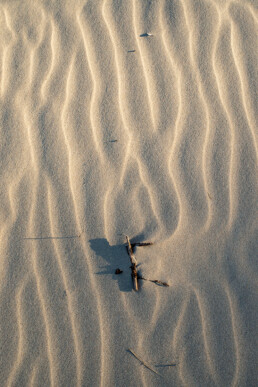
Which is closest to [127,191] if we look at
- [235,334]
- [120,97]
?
[120,97]

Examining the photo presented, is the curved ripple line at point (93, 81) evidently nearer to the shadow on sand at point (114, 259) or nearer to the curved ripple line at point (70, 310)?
the curved ripple line at point (70, 310)

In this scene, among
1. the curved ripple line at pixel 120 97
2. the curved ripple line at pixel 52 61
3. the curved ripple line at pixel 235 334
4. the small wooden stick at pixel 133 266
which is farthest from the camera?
the curved ripple line at pixel 52 61

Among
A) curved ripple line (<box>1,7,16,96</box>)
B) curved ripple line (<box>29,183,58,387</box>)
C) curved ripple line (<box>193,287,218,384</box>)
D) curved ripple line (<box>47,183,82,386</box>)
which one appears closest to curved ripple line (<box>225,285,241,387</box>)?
curved ripple line (<box>193,287,218,384</box>)

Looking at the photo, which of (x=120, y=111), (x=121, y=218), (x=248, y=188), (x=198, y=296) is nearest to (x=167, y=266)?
Answer: (x=198, y=296)

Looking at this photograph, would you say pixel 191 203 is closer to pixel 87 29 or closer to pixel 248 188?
pixel 248 188

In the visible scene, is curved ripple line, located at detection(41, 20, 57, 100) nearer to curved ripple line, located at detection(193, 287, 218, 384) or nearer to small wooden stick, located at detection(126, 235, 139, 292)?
small wooden stick, located at detection(126, 235, 139, 292)

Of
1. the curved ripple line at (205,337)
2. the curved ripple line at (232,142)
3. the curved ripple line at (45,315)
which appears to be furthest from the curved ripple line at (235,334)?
the curved ripple line at (45,315)

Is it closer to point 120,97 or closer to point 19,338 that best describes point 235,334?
point 19,338

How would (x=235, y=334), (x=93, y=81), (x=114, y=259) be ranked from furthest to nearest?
(x=93, y=81)
(x=114, y=259)
(x=235, y=334)
